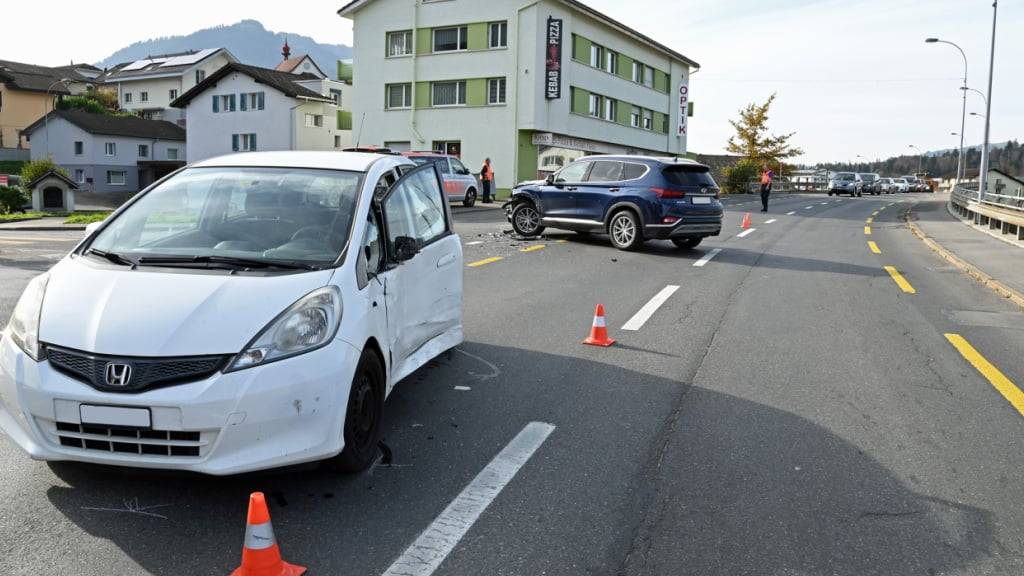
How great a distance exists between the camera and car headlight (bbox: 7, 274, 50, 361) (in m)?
3.82

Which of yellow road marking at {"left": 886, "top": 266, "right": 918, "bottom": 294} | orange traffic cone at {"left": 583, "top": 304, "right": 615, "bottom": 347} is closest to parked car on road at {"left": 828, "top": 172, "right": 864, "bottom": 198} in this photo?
yellow road marking at {"left": 886, "top": 266, "right": 918, "bottom": 294}

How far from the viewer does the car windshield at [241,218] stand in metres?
4.62

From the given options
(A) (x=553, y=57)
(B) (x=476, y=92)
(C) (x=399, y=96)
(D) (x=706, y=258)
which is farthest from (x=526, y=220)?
(C) (x=399, y=96)

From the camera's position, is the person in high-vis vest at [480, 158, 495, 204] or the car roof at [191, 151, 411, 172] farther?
the person in high-vis vest at [480, 158, 495, 204]

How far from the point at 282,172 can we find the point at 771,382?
3882 mm

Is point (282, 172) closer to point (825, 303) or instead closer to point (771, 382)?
point (771, 382)

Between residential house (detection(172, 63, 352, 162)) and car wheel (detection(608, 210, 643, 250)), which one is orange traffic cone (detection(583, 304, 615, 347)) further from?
residential house (detection(172, 63, 352, 162))

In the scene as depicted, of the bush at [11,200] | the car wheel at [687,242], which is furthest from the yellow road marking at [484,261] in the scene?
the bush at [11,200]

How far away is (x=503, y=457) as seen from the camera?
460 centimetres

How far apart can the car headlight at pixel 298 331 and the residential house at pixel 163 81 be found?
258 feet

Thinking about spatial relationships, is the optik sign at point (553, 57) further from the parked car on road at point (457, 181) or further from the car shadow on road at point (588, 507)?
the car shadow on road at point (588, 507)

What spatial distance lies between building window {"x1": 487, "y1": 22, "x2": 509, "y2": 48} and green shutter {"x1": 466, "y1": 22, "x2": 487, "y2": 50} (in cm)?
20

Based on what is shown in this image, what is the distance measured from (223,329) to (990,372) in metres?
6.17

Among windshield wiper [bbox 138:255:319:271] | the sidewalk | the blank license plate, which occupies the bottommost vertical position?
the sidewalk
